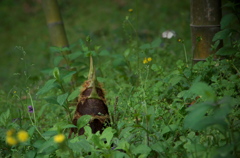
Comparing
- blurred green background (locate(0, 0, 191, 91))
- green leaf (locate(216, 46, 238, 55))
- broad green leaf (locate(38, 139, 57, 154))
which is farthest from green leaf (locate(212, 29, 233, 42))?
blurred green background (locate(0, 0, 191, 91))

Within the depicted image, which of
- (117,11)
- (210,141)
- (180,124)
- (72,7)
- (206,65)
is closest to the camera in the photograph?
(210,141)

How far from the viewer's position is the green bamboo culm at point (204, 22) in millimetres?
2301

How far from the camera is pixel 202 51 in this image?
2387 millimetres

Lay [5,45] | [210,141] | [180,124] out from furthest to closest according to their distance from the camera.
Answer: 1. [5,45]
2. [180,124]
3. [210,141]

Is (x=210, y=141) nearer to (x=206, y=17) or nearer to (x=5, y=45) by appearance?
(x=206, y=17)

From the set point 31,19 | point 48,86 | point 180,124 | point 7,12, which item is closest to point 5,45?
point 31,19

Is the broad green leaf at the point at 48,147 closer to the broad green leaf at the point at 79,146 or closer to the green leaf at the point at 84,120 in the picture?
the broad green leaf at the point at 79,146

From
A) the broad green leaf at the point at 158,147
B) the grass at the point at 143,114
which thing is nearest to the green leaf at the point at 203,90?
the grass at the point at 143,114

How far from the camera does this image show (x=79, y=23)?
6863 mm

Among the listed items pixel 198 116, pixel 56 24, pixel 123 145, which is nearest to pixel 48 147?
pixel 123 145

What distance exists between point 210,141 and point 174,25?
13.4 feet

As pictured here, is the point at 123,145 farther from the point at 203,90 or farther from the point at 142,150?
the point at 203,90

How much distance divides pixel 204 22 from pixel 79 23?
4826 millimetres

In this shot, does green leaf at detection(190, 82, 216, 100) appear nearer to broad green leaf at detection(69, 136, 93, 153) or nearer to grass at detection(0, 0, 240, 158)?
grass at detection(0, 0, 240, 158)
